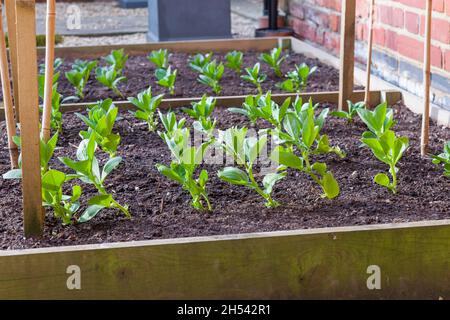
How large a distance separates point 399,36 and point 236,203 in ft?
6.19

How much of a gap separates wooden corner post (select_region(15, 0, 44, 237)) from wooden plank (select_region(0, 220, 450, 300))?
18 centimetres

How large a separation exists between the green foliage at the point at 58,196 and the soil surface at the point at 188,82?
1.69 meters

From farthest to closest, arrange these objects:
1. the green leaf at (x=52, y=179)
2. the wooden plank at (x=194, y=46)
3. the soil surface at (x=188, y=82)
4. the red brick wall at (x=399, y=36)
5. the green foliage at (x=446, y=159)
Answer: the wooden plank at (x=194, y=46) → the soil surface at (x=188, y=82) → the red brick wall at (x=399, y=36) → the green foliage at (x=446, y=159) → the green leaf at (x=52, y=179)

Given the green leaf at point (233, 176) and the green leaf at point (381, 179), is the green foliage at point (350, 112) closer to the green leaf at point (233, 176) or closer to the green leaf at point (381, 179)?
the green leaf at point (381, 179)

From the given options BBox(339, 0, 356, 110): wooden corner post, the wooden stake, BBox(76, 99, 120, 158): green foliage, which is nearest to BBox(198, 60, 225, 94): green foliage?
BBox(339, 0, 356, 110): wooden corner post

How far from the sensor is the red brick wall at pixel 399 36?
331cm

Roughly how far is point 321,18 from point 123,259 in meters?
3.48

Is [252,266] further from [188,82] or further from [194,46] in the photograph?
[194,46]

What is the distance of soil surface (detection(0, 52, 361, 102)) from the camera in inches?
153

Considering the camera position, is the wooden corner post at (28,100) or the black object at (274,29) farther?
the black object at (274,29)

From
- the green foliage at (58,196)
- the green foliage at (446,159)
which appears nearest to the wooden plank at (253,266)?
the green foliage at (58,196)

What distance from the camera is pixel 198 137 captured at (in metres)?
2.88

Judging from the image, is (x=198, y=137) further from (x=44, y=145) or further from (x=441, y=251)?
(x=441, y=251)
